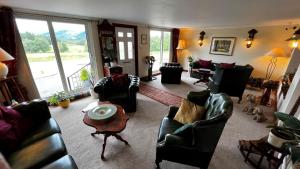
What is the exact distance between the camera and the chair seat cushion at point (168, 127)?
1.67 metres

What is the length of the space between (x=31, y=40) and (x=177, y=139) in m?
3.72

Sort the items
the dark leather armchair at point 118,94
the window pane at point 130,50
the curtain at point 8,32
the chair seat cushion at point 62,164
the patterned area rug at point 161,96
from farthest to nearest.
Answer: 1. the window pane at point 130,50
2. the patterned area rug at point 161,96
3. the dark leather armchair at point 118,94
4. the curtain at point 8,32
5. the chair seat cushion at point 62,164

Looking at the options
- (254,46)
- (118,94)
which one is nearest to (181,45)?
(254,46)

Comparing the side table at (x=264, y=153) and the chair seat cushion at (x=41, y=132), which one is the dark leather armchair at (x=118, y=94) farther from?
the side table at (x=264, y=153)

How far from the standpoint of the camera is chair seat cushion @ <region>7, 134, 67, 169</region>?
1272mm

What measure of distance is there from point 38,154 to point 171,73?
419 cm

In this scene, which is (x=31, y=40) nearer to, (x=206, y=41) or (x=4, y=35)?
(x=4, y=35)

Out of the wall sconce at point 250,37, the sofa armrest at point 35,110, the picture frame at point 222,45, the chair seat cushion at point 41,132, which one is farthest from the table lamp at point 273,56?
the sofa armrest at point 35,110

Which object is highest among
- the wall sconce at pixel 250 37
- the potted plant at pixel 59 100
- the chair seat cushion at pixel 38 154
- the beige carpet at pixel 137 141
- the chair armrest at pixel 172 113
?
the wall sconce at pixel 250 37

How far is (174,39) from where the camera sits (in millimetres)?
6734

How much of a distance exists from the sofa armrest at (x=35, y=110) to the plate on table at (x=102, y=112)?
0.65m

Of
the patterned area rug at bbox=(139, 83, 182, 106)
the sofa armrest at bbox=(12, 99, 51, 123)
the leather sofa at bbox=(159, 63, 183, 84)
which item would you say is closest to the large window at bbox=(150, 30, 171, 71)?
the leather sofa at bbox=(159, 63, 183, 84)

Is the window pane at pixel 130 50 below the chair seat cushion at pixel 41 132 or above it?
above

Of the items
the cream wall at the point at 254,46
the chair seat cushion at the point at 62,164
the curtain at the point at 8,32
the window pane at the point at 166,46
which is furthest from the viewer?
the window pane at the point at 166,46
